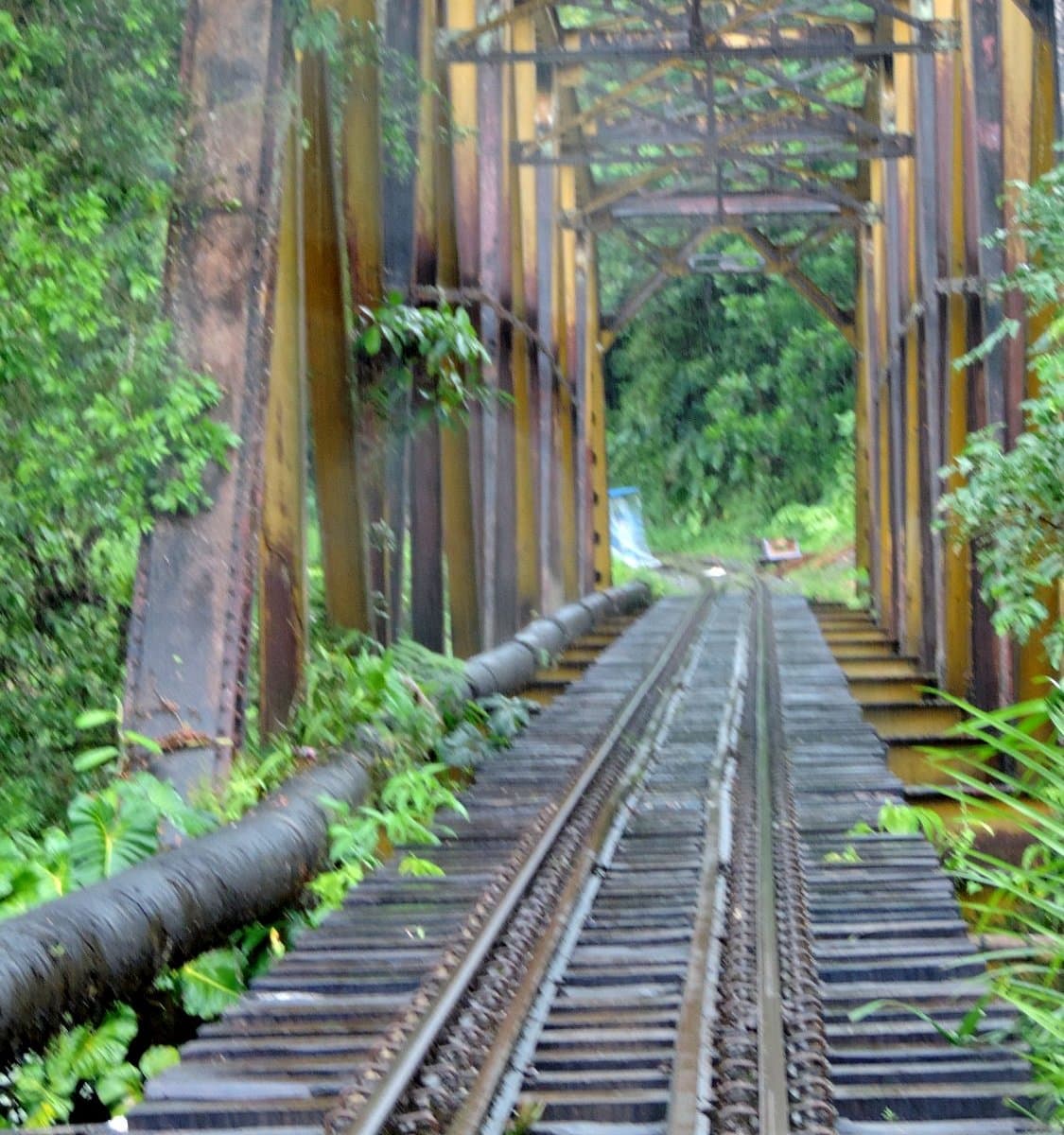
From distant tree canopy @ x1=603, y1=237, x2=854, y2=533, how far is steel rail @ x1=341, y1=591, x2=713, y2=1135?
1085 inches

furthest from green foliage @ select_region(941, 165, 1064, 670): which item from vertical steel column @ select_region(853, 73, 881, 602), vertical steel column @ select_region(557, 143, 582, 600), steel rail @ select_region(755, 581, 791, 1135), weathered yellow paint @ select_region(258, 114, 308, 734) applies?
vertical steel column @ select_region(853, 73, 881, 602)

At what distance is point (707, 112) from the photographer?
1451 cm

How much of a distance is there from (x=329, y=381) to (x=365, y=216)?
1.38 m

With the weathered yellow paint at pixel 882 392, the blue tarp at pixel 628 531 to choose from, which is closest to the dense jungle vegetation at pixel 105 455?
the weathered yellow paint at pixel 882 392

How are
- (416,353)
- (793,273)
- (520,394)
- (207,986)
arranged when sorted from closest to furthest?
(207,986) < (416,353) < (520,394) < (793,273)

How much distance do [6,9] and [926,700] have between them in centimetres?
741

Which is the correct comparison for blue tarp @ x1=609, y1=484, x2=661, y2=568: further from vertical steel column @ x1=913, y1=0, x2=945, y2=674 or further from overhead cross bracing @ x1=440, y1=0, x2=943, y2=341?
vertical steel column @ x1=913, y1=0, x2=945, y2=674

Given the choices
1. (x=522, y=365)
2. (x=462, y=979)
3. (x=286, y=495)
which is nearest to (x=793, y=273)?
(x=522, y=365)

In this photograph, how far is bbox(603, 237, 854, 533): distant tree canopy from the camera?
117 feet

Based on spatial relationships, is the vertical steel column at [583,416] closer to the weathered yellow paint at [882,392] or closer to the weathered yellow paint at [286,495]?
the weathered yellow paint at [882,392]

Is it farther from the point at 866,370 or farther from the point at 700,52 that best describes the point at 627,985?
the point at 866,370

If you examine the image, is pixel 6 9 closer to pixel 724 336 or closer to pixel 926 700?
pixel 926 700

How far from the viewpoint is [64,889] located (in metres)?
4.77

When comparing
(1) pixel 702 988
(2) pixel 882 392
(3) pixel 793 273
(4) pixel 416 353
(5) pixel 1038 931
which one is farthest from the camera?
(3) pixel 793 273
